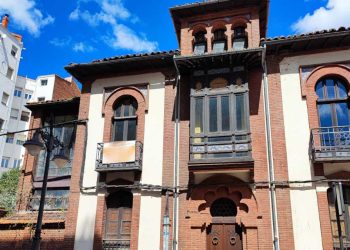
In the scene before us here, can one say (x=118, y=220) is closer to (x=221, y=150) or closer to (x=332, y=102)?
(x=221, y=150)

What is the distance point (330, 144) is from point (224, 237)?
15.6ft

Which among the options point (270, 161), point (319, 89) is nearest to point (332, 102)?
point (319, 89)

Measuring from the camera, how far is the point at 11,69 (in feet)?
146

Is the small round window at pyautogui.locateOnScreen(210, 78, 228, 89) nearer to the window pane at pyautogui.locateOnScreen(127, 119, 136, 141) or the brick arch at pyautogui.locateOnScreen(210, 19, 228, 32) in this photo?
the brick arch at pyautogui.locateOnScreen(210, 19, 228, 32)

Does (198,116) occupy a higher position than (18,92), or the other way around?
(18,92)

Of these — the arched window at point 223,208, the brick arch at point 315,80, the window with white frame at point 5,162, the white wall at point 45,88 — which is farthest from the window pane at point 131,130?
the white wall at point 45,88

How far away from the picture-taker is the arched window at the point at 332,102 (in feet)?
42.3

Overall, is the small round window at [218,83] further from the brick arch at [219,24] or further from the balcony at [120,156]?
the balcony at [120,156]

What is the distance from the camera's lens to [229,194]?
12.9 meters

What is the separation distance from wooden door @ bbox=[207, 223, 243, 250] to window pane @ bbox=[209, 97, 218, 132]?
11.1ft

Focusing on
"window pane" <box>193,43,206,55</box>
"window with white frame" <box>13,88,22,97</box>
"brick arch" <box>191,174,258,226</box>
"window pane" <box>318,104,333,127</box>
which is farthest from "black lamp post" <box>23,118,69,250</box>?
"window with white frame" <box>13,88,22,97</box>

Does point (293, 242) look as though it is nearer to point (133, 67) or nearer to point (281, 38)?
point (281, 38)

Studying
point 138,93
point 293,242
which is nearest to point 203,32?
point 138,93

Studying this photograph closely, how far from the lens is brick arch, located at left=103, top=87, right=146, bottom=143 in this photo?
14.7m
